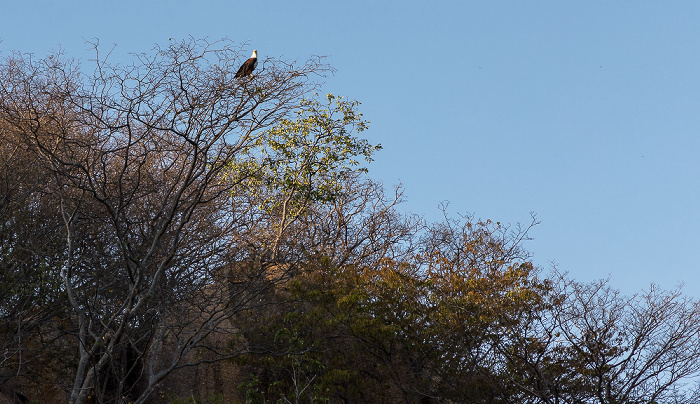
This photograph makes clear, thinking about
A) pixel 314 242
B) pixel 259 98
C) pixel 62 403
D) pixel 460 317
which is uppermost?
pixel 314 242

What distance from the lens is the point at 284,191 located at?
83.5ft

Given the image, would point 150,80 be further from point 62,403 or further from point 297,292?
point 62,403

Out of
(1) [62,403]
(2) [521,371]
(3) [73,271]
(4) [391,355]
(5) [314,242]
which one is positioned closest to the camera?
(3) [73,271]

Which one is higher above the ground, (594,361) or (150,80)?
(150,80)

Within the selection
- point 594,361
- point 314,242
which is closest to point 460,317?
point 594,361

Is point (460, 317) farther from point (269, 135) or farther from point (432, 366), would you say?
point (269, 135)

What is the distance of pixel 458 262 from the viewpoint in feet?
80.5

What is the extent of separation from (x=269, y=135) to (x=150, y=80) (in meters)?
13.5

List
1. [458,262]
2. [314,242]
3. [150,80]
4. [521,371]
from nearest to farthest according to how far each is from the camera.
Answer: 1. [150,80]
2. [521,371]
3. [458,262]
4. [314,242]

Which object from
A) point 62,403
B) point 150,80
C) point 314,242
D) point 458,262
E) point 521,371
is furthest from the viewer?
point 314,242

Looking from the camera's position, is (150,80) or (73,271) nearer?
(150,80)

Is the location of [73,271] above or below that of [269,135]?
below

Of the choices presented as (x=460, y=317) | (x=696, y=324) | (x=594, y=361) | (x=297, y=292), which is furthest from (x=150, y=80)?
(x=696, y=324)

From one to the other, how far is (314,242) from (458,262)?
17.8ft
